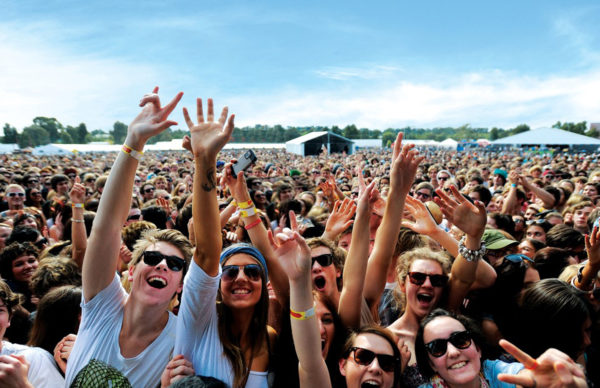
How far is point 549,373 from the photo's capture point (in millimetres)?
1370

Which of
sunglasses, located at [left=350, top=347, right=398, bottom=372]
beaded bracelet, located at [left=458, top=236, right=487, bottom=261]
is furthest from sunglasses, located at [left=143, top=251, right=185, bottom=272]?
beaded bracelet, located at [left=458, top=236, right=487, bottom=261]

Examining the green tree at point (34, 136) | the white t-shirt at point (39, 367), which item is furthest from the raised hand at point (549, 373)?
the green tree at point (34, 136)

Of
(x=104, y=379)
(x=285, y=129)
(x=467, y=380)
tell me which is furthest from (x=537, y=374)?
(x=285, y=129)

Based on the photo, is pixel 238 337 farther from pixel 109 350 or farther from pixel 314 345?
pixel 109 350

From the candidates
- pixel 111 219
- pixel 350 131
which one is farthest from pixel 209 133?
pixel 350 131

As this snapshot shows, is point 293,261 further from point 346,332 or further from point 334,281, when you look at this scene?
point 334,281

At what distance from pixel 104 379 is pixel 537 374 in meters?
1.81

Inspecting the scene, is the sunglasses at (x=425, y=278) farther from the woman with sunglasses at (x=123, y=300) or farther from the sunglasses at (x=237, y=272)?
the woman with sunglasses at (x=123, y=300)

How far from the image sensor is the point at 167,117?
207 cm

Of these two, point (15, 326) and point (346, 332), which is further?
point (15, 326)

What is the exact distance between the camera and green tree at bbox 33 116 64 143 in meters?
121

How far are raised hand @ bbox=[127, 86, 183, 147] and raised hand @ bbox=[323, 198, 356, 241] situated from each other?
5.82ft

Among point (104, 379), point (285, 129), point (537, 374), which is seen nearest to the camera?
point (537, 374)

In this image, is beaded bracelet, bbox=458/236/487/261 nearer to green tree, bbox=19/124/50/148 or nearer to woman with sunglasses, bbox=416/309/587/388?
woman with sunglasses, bbox=416/309/587/388
